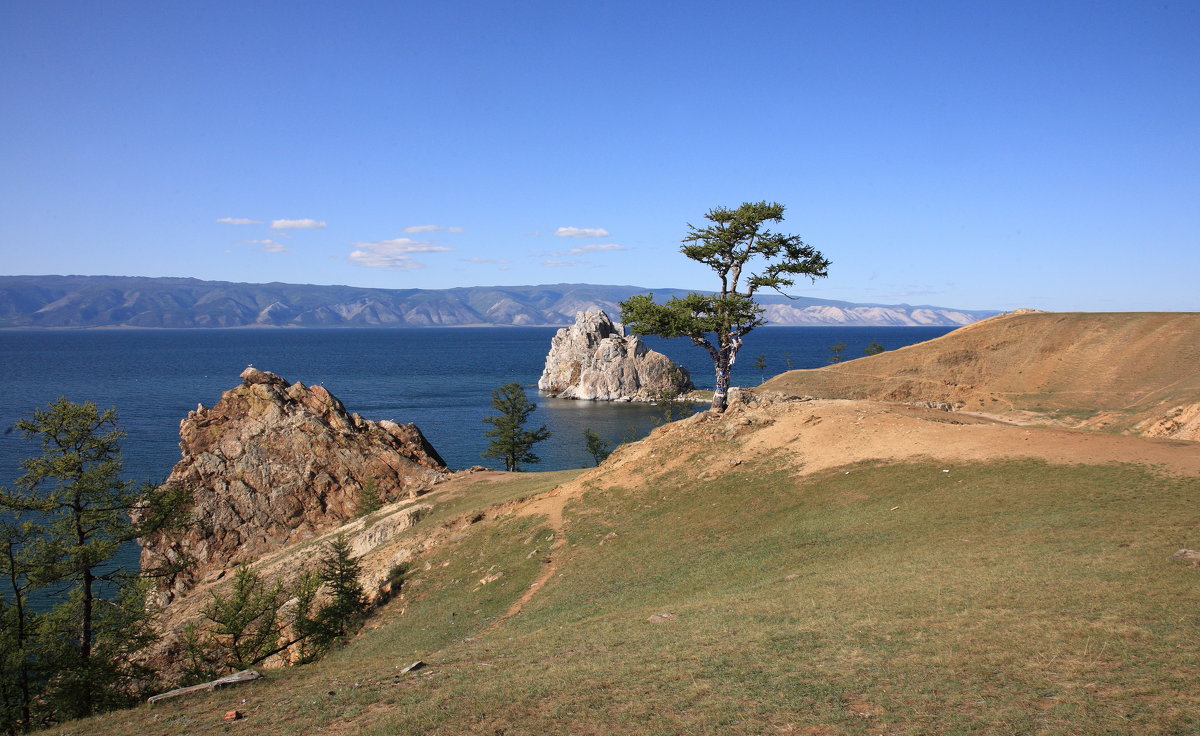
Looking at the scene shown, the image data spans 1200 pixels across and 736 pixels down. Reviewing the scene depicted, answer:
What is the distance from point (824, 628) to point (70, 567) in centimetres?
2190

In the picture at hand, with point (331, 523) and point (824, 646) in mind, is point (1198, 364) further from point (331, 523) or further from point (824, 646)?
point (331, 523)

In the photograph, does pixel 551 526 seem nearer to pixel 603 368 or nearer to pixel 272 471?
pixel 272 471

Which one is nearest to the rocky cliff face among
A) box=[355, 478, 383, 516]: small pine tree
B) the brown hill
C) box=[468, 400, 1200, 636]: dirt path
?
box=[355, 478, 383, 516]: small pine tree

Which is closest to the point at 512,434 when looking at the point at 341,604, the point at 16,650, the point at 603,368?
the point at 341,604

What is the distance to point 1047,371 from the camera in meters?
77.3

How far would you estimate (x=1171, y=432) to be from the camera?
4291 cm

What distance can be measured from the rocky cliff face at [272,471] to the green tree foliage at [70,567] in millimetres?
25790

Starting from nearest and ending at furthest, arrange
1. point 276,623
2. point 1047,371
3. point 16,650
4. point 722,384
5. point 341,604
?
point 16,650
point 276,623
point 341,604
point 722,384
point 1047,371

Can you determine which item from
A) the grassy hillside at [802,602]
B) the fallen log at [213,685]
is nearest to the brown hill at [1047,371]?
the grassy hillside at [802,602]

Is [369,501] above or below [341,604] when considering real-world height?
below

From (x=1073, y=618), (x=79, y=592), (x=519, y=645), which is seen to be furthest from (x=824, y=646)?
(x=79, y=592)

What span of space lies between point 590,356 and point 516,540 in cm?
13691

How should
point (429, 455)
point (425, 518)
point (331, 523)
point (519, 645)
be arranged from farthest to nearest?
1. point (429, 455)
2. point (331, 523)
3. point (425, 518)
4. point (519, 645)

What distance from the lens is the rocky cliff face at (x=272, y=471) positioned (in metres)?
51.8
